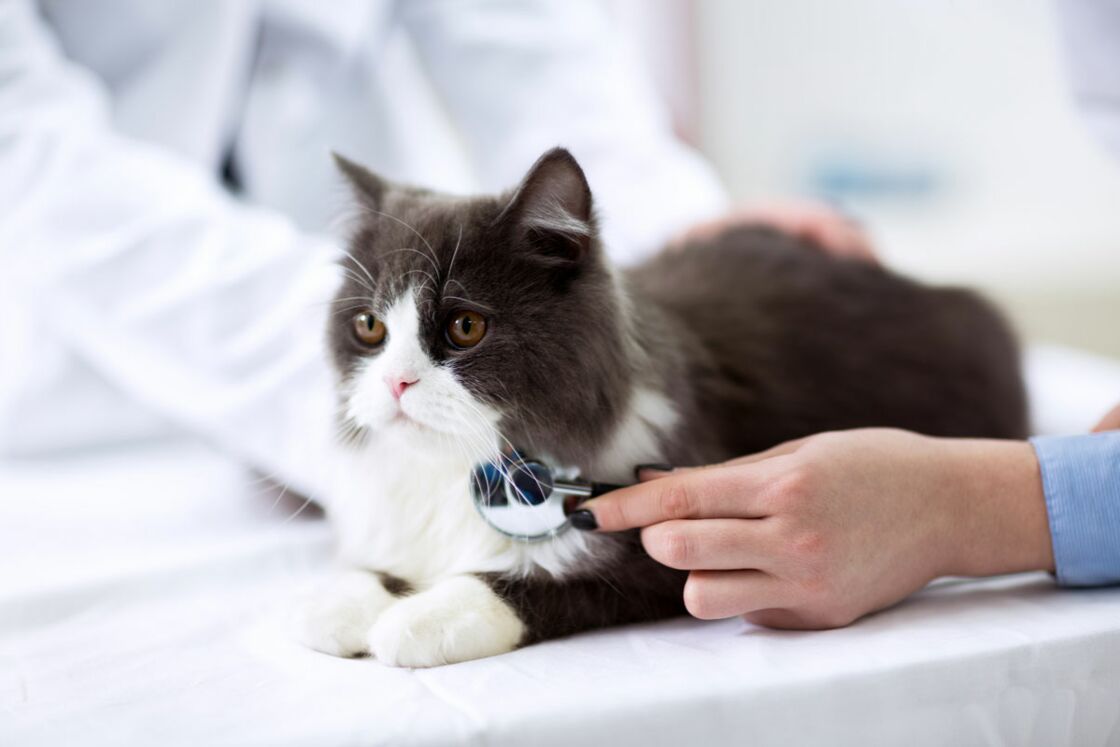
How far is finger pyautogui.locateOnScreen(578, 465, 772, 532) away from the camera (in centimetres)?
95

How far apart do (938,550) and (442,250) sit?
2.07 feet

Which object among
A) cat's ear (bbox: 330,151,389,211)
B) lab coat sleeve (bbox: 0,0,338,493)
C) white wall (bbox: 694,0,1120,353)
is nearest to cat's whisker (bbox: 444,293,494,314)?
cat's ear (bbox: 330,151,389,211)

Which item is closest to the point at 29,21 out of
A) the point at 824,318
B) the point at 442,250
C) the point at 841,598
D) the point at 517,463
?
the point at 442,250

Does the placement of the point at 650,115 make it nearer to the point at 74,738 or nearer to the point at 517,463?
the point at 517,463

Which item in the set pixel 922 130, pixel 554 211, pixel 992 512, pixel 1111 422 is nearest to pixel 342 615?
pixel 554 211

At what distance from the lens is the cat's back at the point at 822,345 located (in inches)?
49.6

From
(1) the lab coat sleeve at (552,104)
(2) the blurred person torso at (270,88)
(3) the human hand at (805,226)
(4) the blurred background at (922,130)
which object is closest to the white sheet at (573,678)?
(3) the human hand at (805,226)

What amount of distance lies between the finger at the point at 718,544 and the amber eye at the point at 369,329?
38 cm

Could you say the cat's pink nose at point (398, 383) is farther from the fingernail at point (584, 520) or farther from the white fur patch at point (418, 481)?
the fingernail at point (584, 520)

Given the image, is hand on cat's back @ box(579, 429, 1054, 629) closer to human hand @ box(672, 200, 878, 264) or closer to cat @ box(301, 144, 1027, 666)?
cat @ box(301, 144, 1027, 666)

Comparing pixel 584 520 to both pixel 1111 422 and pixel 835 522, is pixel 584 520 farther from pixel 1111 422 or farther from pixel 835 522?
pixel 1111 422

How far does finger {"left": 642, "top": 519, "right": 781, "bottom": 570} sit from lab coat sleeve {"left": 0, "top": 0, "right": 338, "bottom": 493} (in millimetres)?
673

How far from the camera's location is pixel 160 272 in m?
1.49

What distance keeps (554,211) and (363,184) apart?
0.29m
